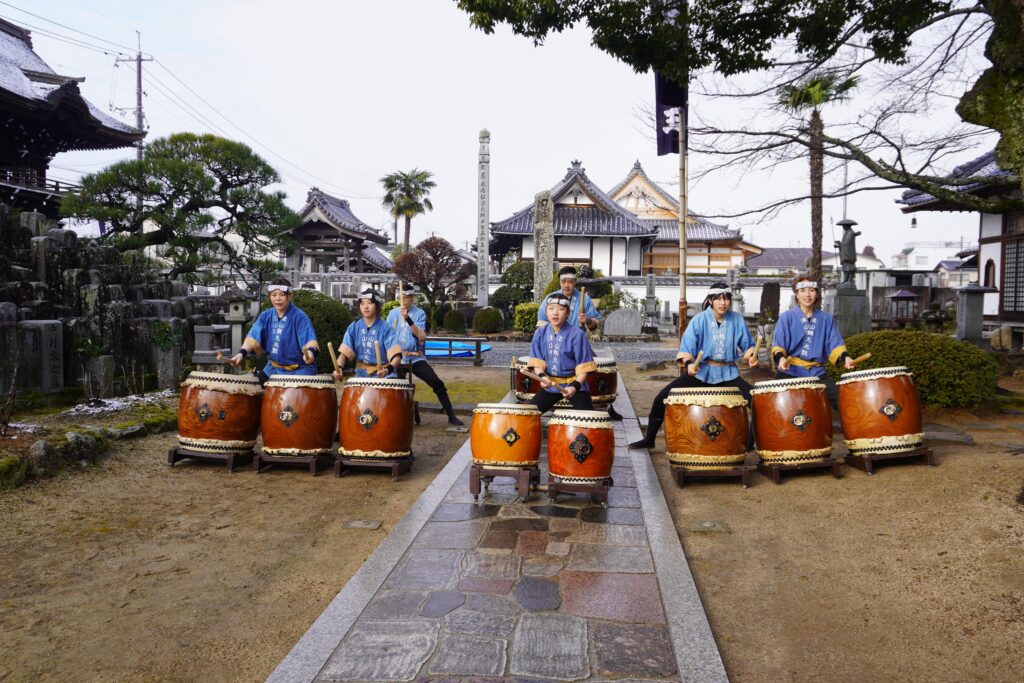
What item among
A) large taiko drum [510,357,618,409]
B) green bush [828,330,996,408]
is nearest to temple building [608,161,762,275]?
green bush [828,330,996,408]

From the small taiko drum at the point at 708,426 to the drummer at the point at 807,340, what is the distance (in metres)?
0.83

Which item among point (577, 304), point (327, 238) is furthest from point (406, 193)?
point (577, 304)

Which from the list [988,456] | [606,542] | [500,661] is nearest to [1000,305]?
[988,456]

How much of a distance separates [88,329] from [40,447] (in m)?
4.11

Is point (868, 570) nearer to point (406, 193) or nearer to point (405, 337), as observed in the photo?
point (405, 337)

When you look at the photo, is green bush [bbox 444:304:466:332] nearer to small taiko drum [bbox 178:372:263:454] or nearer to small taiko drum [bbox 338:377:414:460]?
small taiko drum [bbox 178:372:263:454]

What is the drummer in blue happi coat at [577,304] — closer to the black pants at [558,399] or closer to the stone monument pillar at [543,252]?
the black pants at [558,399]

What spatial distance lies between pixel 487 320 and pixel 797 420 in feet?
63.8

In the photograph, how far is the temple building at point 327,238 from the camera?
3603cm

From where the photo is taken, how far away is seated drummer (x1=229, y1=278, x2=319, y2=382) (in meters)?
6.60

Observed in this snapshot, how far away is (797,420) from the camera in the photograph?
574cm

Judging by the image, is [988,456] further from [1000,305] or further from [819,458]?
[1000,305]

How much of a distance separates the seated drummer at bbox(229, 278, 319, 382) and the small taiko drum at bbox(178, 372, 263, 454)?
408 millimetres

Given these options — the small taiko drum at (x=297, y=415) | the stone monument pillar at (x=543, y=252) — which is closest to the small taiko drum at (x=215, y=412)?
the small taiko drum at (x=297, y=415)
